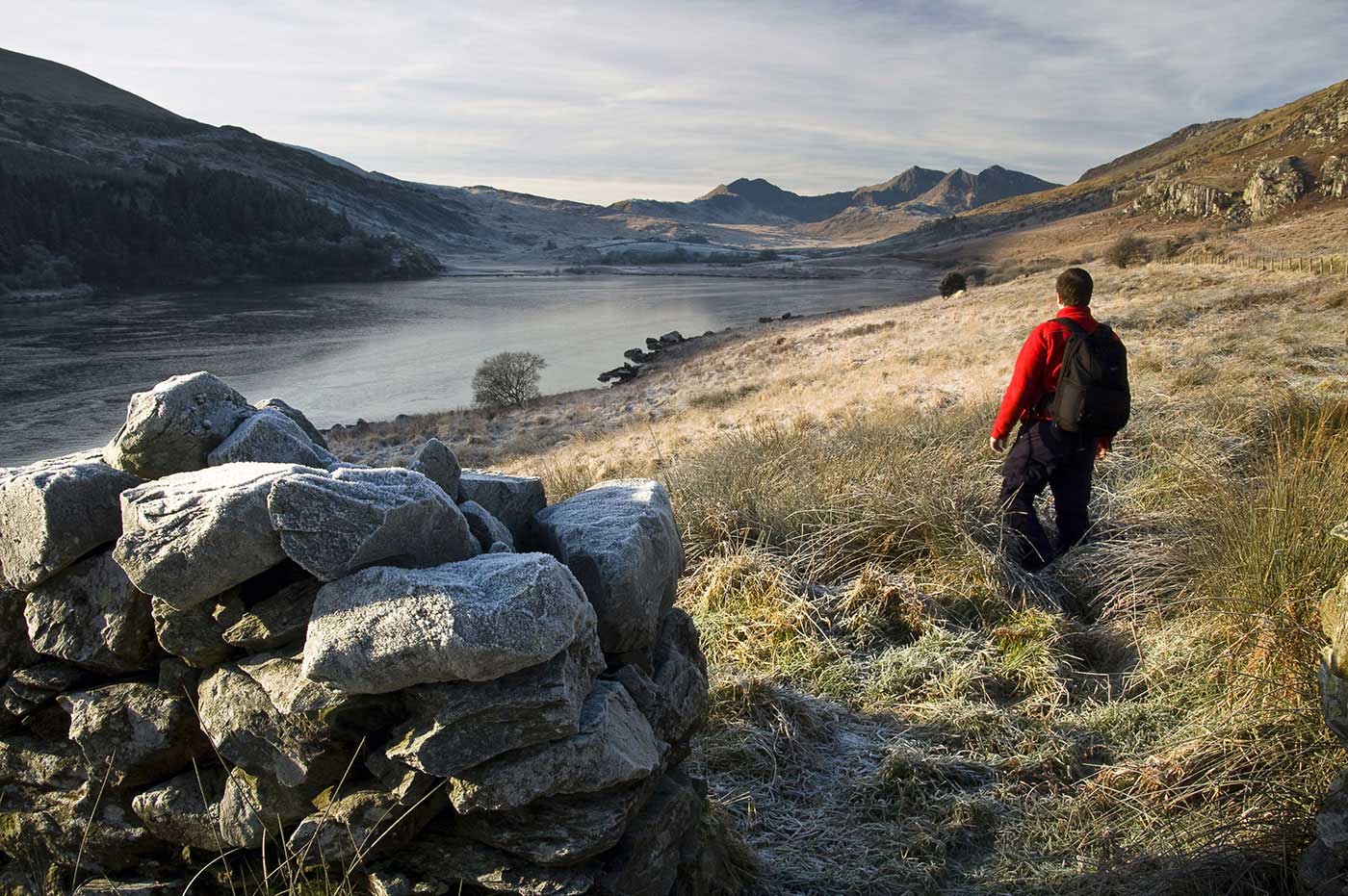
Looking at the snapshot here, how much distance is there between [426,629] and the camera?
7.45 feet

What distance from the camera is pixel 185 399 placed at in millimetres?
2979

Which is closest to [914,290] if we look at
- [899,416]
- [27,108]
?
[899,416]

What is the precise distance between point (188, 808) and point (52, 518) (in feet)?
3.13

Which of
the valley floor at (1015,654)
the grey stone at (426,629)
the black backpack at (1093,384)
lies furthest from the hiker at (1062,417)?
the grey stone at (426,629)

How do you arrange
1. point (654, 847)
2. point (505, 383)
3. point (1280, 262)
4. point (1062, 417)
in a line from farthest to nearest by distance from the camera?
1. point (505, 383)
2. point (1280, 262)
3. point (1062, 417)
4. point (654, 847)

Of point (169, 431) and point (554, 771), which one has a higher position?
point (169, 431)

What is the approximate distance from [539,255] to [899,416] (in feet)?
518

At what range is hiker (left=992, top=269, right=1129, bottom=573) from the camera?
17.6ft

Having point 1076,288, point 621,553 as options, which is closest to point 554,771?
point 621,553

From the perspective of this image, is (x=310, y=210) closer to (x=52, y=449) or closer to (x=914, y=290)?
(x=914, y=290)

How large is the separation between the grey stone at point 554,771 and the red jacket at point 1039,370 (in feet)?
13.1

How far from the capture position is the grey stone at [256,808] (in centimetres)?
256

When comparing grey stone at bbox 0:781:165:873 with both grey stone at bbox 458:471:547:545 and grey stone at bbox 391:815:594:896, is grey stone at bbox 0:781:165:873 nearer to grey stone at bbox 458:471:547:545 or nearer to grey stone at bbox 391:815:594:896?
grey stone at bbox 391:815:594:896

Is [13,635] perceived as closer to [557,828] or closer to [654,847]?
[557,828]
